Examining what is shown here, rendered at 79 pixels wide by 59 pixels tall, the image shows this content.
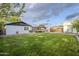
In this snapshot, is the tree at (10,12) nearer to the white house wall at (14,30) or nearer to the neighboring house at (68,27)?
the white house wall at (14,30)

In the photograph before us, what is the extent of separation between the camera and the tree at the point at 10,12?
1.79 metres

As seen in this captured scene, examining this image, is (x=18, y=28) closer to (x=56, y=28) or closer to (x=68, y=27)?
(x=56, y=28)

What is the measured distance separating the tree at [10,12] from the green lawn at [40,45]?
156 mm

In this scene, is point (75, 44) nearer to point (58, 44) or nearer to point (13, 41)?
point (58, 44)

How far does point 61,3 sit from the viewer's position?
5.88 ft

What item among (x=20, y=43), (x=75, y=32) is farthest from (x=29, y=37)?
(x=75, y=32)

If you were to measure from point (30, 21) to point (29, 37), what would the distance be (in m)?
0.14

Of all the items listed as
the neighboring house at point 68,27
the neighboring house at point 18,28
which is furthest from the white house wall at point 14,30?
the neighboring house at point 68,27

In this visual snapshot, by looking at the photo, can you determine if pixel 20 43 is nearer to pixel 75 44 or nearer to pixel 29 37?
pixel 29 37

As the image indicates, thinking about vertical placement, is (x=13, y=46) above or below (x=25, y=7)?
below

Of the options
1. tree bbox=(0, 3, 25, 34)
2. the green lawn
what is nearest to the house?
the green lawn

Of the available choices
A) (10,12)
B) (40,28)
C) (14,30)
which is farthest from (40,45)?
(10,12)

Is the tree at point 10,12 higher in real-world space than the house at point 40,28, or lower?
higher

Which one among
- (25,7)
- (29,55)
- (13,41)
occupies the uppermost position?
(25,7)
